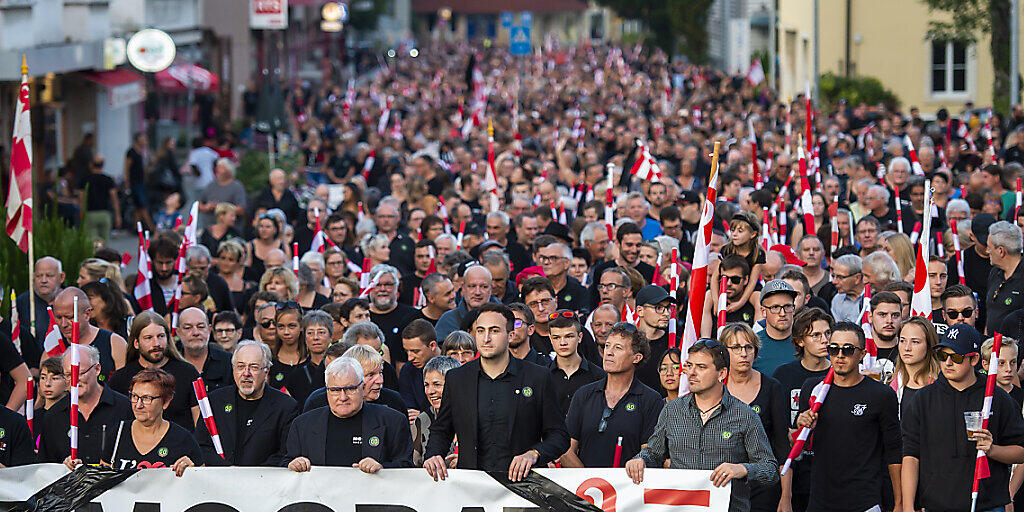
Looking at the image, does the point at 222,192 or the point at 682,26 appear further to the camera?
the point at 682,26

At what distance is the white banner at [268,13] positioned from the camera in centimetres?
4356

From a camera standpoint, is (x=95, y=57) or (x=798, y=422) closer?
(x=798, y=422)

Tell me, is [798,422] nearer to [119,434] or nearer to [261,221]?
[119,434]

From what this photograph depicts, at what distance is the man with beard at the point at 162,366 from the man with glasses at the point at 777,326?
11.4ft

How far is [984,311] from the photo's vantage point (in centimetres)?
1236

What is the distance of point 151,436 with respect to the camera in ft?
27.6

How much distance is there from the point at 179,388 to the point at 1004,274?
5.90m

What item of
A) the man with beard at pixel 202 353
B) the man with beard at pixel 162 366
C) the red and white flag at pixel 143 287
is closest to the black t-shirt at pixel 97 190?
the red and white flag at pixel 143 287

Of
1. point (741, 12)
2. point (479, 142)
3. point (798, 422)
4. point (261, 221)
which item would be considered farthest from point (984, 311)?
point (741, 12)

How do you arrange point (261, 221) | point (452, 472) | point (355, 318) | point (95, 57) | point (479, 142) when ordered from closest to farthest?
point (452, 472)
point (355, 318)
point (261, 221)
point (479, 142)
point (95, 57)

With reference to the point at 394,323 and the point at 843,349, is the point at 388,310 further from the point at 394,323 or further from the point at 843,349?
the point at 843,349

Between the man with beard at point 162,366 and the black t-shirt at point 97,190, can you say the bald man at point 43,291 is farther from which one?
the black t-shirt at point 97,190

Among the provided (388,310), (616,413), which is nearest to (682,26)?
(388,310)

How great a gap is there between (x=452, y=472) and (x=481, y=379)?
676 millimetres
